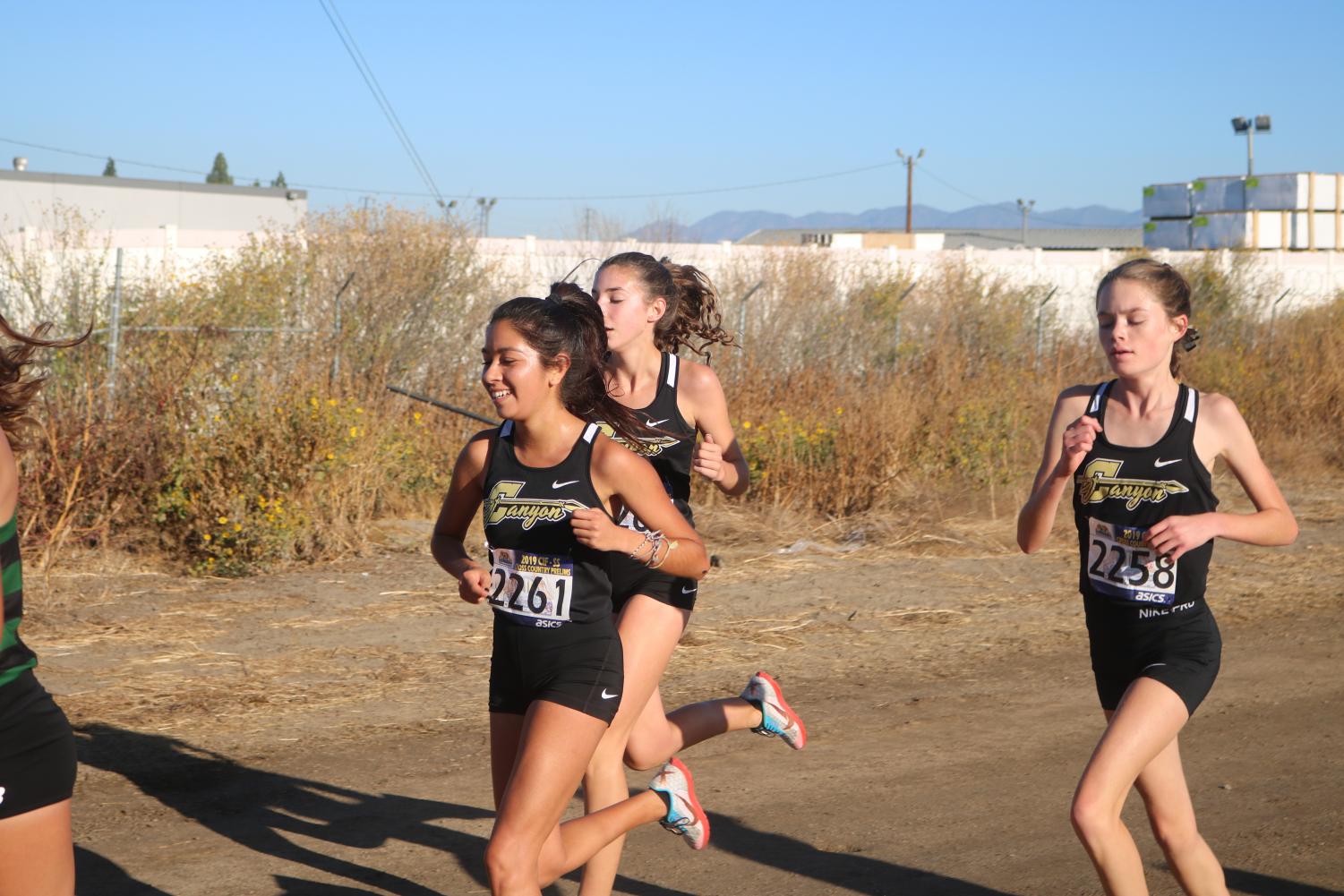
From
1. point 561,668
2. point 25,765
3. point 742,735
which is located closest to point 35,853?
point 25,765

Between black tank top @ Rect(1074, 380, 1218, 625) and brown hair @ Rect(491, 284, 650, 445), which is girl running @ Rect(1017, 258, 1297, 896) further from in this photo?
brown hair @ Rect(491, 284, 650, 445)

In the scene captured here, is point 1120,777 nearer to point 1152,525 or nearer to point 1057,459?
point 1152,525

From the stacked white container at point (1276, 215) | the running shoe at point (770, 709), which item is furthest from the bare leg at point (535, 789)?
the stacked white container at point (1276, 215)

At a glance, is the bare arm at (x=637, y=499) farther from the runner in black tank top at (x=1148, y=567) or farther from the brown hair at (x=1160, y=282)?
the brown hair at (x=1160, y=282)

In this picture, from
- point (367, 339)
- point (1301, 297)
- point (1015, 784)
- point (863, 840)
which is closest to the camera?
point (863, 840)

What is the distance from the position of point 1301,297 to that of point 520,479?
1047 inches

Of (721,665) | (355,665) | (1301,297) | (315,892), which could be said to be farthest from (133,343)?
(1301,297)

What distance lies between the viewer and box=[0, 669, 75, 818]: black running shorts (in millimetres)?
2631

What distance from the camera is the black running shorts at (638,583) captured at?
430 centimetres

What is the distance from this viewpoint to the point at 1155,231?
5762cm

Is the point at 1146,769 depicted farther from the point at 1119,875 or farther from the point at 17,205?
the point at 17,205

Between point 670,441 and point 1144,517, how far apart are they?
1.62 m

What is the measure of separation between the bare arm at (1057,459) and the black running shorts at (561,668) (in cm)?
128

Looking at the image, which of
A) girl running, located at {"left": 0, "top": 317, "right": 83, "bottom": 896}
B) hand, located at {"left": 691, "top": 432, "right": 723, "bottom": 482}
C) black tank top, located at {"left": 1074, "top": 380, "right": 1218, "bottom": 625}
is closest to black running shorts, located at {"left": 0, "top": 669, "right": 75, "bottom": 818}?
girl running, located at {"left": 0, "top": 317, "right": 83, "bottom": 896}
